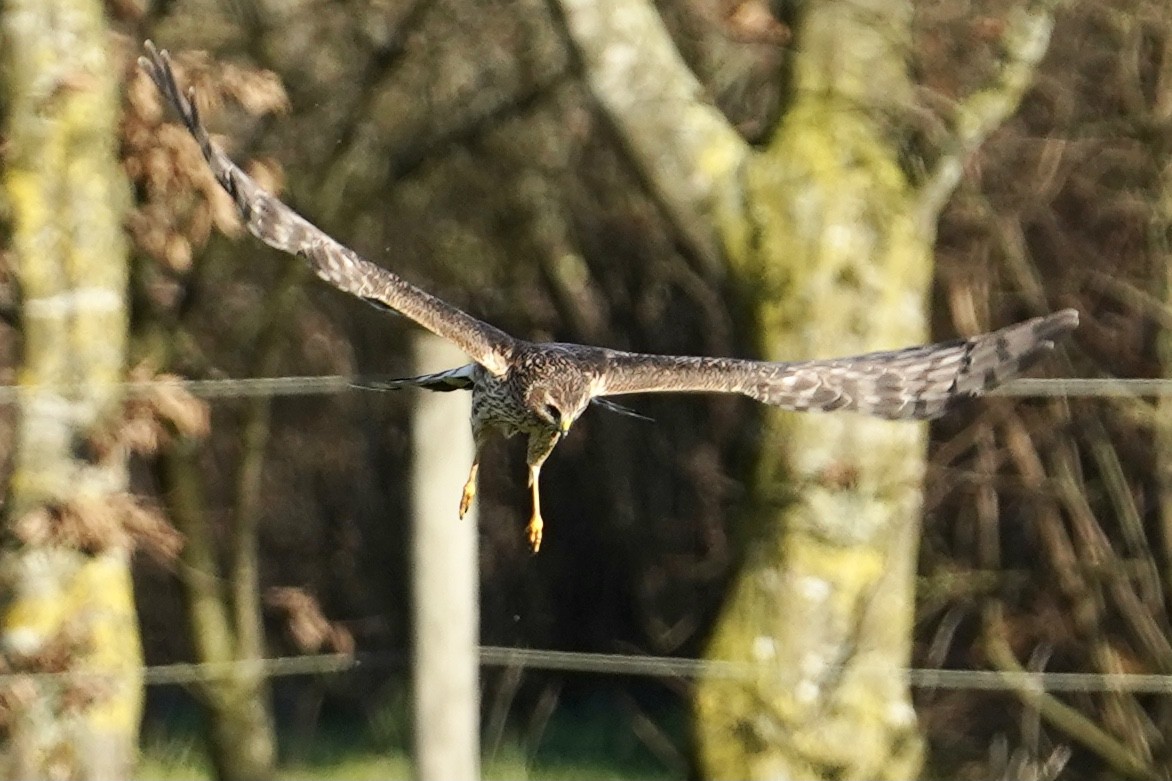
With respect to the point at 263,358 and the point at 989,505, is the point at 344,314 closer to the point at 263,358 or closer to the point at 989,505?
the point at 263,358

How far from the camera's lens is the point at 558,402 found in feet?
15.7

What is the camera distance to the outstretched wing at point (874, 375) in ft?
14.8

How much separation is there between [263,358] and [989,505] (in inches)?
112

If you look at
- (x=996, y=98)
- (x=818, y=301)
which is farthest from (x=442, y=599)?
(x=996, y=98)

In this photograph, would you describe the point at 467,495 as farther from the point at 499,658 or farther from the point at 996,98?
the point at 996,98

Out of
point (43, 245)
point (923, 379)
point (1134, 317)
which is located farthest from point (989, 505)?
point (43, 245)

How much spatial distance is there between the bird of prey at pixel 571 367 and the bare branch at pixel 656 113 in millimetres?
518

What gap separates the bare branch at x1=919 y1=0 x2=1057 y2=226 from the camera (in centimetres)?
513

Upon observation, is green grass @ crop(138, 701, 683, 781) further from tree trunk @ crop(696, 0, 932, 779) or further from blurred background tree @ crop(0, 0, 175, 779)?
blurred background tree @ crop(0, 0, 175, 779)

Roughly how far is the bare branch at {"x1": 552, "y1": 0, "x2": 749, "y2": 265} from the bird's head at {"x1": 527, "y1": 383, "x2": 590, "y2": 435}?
0.66m

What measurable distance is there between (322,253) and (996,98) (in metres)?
1.80

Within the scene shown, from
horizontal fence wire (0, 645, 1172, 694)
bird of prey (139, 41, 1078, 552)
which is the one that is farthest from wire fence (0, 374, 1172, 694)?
bird of prey (139, 41, 1078, 552)

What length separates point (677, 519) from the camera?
382 inches

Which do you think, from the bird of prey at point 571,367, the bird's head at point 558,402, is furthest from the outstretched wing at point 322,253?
the bird's head at point 558,402
